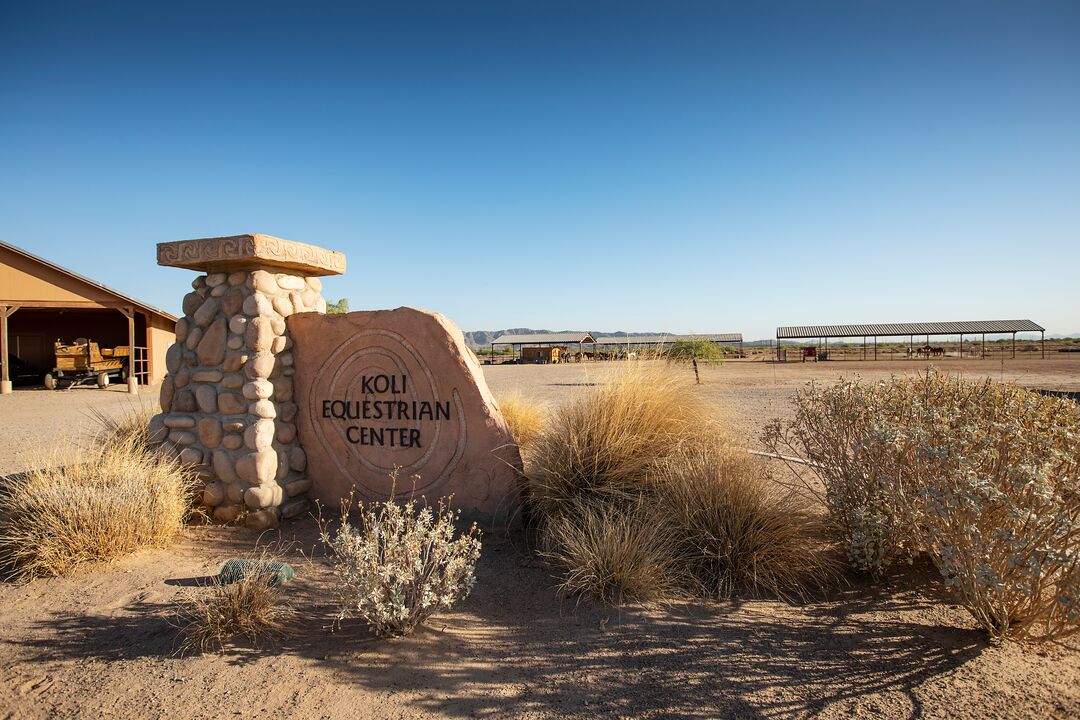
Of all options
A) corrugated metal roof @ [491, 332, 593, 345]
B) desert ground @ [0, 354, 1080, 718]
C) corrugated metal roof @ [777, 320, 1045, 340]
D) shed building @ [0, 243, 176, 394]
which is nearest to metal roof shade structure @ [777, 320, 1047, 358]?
corrugated metal roof @ [777, 320, 1045, 340]

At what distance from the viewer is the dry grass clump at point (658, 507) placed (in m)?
3.68

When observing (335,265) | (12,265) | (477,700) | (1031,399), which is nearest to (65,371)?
(12,265)

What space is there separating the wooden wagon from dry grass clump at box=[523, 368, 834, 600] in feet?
60.4

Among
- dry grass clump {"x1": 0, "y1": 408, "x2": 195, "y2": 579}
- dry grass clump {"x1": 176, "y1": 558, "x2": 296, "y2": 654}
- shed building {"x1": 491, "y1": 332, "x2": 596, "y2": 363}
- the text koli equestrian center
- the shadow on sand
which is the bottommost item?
the shadow on sand

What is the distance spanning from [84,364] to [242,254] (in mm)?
17701

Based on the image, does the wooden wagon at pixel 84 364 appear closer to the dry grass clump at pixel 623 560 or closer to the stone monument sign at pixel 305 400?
the stone monument sign at pixel 305 400

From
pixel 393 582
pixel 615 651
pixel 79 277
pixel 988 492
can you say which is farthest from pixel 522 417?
pixel 79 277

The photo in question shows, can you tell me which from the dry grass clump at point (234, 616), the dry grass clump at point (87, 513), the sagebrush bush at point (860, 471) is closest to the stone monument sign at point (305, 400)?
the dry grass clump at point (87, 513)

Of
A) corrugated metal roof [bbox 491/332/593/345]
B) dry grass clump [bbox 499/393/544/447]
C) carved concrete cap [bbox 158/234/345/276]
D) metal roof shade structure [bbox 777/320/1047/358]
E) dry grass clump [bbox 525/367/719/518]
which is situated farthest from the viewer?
corrugated metal roof [bbox 491/332/593/345]

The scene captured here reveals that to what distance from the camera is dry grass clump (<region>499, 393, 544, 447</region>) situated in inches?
275

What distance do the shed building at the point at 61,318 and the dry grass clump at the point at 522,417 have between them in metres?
13.8

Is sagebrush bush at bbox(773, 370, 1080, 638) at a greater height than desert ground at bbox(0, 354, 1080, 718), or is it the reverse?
sagebrush bush at bbox(773, 370, 1080, 638)

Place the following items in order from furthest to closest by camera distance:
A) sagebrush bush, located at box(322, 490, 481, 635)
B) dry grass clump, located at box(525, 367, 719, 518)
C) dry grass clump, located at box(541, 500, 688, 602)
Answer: dry grass clump, located at box(525, 367, 719, 518) → dry grass clump, located at box(541, 500, 688, 602) → sagebrush bush, located at box(322, 490, 481, 635)

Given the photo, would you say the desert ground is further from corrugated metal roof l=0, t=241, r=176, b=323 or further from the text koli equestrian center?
corrugated metal roof l=0, t=241, r=176, b=323
